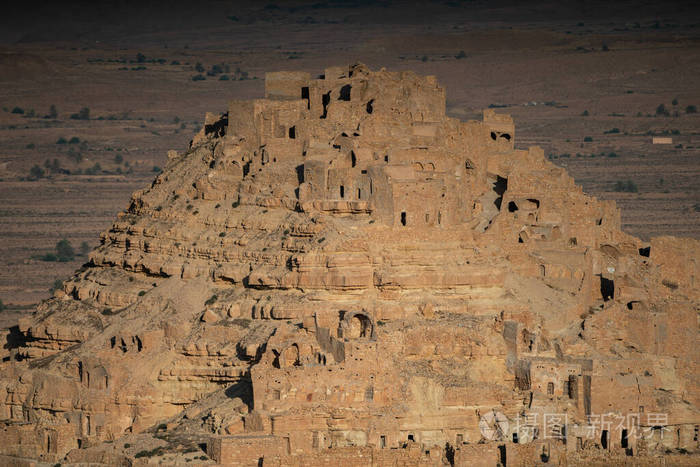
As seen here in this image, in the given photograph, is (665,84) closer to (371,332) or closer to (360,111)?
(360,111)

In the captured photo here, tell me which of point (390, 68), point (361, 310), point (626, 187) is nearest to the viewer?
point (361, 310)

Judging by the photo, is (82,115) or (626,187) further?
(82,115)

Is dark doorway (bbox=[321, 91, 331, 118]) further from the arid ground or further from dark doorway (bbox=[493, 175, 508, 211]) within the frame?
the arid ground

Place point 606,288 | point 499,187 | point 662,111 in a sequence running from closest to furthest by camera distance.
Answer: point 606,288, point 499,187, point 662,111

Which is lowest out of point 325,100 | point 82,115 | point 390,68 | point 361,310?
point 361,310

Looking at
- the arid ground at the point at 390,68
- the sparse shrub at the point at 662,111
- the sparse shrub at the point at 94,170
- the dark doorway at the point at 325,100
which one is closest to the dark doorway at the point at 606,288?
the dark doorway at the point at 325,100

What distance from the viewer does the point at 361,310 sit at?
68.1 m

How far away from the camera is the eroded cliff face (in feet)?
212

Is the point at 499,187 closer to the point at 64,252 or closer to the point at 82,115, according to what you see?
the point at 64,252

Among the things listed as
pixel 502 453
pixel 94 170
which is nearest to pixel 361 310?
pixel 502 453

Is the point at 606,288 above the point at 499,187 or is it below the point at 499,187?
below

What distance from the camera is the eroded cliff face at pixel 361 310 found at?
64625 mm

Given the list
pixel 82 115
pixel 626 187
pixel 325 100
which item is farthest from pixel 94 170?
pixel 325 100

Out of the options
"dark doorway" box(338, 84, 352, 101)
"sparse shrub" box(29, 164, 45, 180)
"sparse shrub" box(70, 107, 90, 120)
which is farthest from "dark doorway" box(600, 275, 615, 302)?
"sparse shrub" box(70, 107, 90, 120)
